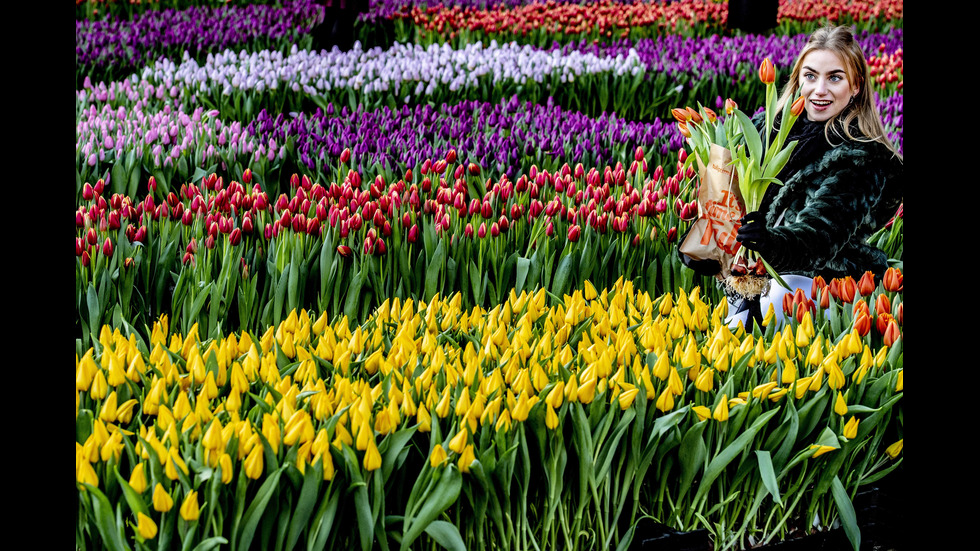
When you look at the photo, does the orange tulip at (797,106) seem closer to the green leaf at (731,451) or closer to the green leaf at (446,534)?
the green leaf at (731,451)

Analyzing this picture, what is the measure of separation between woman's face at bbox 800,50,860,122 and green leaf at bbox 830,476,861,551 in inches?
45.6

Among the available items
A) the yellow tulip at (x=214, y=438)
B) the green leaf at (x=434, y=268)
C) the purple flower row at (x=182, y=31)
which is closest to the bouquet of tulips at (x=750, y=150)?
the green leaf at (x=434, y=268)

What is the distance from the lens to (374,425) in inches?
71.8

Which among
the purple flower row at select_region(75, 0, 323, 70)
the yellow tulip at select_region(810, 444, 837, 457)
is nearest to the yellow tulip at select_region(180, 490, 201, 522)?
the yellow tulip at select_region(810, 444, 837, 457)

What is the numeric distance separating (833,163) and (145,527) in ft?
6.83

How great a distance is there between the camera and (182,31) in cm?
878

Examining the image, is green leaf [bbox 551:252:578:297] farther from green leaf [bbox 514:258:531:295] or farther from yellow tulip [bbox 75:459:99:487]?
yellow tulip [bbox 75:459:99:487]

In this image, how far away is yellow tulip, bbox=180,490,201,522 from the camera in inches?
62.4

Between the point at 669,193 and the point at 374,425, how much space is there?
2.27 m

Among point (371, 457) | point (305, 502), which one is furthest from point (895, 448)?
point (305, 502)

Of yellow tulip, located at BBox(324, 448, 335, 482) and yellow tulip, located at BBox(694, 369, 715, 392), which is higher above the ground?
yellow tulip, located at BBox(694, 369, 715, 392)
